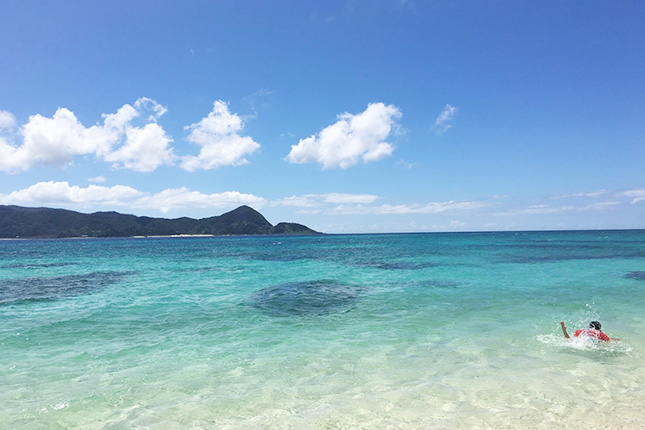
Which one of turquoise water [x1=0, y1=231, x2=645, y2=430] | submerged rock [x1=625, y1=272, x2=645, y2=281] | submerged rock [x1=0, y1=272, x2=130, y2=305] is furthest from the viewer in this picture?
submerged rock [x1=625, y1=272, x2=645, y2=281]

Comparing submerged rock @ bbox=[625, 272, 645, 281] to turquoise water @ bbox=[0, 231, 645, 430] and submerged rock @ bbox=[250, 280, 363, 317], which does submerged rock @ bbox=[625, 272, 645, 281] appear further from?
submerged rock @ bbox=[250, 280, 363, 317]

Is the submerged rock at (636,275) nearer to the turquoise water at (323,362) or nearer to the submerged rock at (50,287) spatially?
the turquoise water at (323,362)

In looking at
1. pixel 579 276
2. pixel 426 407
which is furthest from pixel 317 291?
pixel 579 276

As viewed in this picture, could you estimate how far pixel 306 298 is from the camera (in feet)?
71.6

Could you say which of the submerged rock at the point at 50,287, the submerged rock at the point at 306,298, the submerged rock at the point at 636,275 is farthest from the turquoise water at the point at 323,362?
the submerged rock at the point at 636,275

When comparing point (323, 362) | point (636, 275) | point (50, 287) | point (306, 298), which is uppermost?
point (636, 275)

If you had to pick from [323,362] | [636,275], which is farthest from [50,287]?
[636,275]

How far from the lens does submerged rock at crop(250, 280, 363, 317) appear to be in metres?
18.5

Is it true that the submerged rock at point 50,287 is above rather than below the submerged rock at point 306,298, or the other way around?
below

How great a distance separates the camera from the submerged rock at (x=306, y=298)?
728 inches

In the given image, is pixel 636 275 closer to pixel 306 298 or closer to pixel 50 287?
pixel 306 298

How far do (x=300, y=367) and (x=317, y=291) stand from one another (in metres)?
13.7

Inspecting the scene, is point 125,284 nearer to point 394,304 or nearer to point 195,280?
point 195,280

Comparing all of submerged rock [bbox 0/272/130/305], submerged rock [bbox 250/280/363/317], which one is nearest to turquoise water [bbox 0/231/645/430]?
submerged rock [bbox 250/280/363/317]
